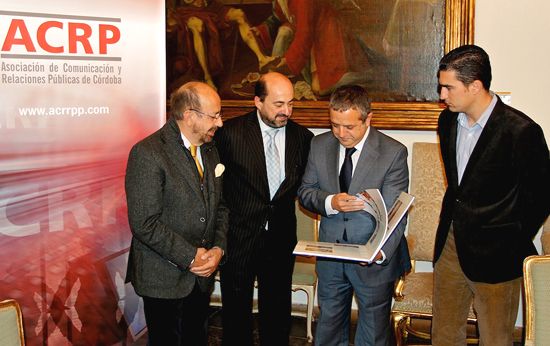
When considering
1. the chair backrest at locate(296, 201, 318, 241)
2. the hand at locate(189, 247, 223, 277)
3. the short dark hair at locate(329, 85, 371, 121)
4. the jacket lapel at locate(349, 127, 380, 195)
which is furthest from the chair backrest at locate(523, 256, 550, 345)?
the chair backrest at locate(296, 201, 318, 241)

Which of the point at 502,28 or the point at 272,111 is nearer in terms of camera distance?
the point at 272,111

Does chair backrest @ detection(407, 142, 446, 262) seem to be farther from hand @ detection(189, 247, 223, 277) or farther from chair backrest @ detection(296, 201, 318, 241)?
hand @ detection(189, 247, 223, 277)

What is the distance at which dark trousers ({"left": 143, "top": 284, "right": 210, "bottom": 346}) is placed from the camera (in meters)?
2.88

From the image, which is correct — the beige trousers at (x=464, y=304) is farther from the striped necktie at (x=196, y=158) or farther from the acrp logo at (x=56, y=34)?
the acrp logo at (x=56, y=34)

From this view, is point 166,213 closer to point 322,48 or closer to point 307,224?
point 307,224

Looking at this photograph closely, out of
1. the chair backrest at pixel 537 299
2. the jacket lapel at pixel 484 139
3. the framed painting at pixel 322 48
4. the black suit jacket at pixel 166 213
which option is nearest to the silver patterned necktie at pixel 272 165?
the black suit jacket at pixel 166 213

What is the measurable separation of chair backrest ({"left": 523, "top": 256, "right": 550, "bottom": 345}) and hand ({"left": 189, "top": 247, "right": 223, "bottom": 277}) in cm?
141

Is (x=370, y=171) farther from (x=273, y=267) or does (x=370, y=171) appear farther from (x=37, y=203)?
(x=37, y=203)

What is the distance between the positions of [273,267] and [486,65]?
158cm

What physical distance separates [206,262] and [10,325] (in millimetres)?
1070

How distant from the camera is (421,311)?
3.67 metres

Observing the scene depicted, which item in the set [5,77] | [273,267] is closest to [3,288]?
[5,77]

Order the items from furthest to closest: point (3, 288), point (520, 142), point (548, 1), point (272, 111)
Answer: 1. point (548, 1)
2. point (272, 111)
3. point (3, 288)
4. point (520, 142)

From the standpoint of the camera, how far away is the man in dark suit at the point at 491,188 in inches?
107
